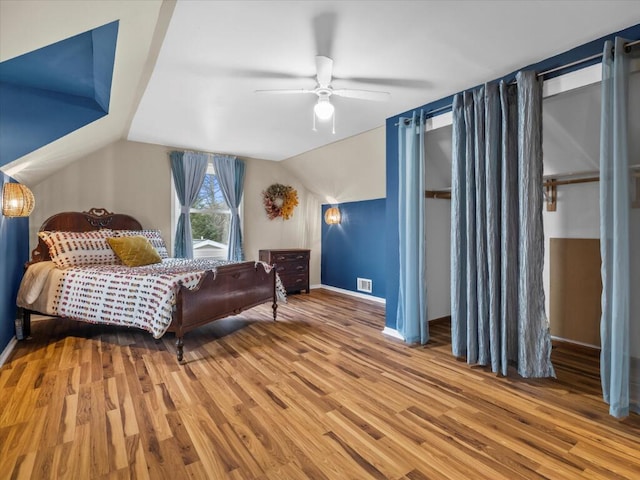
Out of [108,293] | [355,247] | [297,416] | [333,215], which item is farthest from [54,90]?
[355,247]

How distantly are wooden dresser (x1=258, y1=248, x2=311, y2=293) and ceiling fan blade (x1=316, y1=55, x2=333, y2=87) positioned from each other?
3.41 metres

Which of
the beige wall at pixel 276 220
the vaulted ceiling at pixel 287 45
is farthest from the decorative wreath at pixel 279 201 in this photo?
the vaulted ceiling at pixel 287 45

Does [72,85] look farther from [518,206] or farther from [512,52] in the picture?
[518,206]

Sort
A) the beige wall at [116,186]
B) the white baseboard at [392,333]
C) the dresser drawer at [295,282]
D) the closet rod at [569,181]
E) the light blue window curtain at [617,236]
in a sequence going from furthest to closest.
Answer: the dresser drawer at [295,282] < the beige wall at [116,186] < the white baseboard at [392,333] < the closet rod at [569,181] < the light blue window curtain at [617,236]

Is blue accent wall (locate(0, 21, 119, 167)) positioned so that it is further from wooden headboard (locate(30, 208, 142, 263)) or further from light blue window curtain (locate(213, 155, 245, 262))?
light blue window curtain (locate(213, 155, 245, 262))

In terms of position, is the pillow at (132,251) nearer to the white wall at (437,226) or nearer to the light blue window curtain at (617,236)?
the white wall at (437,226)

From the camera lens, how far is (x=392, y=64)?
2.57m

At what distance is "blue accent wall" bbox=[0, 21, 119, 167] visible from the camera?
92.0 inches

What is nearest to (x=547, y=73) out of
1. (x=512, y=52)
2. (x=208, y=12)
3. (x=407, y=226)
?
(x=512, y=52)

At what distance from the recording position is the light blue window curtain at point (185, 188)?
200 inches

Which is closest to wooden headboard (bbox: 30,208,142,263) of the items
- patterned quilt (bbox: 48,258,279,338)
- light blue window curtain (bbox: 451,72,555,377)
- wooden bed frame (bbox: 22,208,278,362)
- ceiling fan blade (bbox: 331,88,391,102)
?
wooden bed frame (bbox: 22,208,278,362)

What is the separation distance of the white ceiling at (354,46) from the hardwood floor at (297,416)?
248 centimetres

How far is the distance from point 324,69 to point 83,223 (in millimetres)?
3791

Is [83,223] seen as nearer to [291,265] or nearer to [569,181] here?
[291,265]
